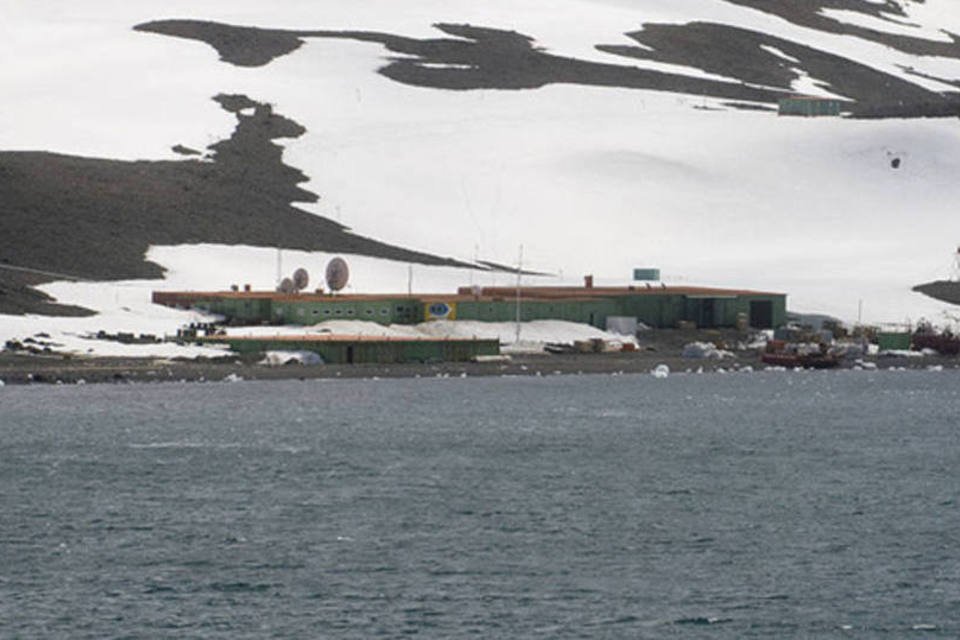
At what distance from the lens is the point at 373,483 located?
77.8m

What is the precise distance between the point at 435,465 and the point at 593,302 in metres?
67.2

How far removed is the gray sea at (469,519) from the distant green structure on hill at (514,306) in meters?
28.7

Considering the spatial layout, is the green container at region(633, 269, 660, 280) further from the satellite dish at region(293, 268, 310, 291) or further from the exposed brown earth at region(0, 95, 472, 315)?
the satellite dish at region(293, 268, 310, 291)

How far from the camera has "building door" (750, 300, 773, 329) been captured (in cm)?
15856

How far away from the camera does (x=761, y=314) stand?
522 ft

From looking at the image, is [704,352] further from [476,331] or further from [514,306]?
[476,331]

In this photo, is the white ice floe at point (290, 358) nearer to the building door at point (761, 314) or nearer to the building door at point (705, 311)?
the building door at point (705, 311)

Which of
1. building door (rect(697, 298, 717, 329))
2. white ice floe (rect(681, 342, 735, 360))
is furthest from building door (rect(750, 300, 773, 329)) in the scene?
white ice floe (rect(681, 342, 735, 360))

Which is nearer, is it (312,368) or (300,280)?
(312,368)

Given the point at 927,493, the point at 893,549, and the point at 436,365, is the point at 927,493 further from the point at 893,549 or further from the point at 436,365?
the point at 436,365

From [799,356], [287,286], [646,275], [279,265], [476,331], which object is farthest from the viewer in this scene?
[646,275]

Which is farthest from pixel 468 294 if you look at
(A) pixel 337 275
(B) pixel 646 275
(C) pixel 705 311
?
(B) pixel 646 275

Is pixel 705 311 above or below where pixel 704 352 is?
above

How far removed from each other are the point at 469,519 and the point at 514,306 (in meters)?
77.6
